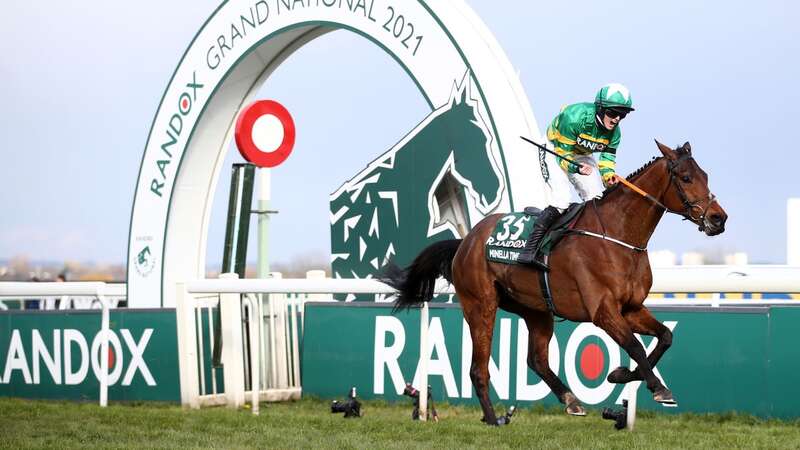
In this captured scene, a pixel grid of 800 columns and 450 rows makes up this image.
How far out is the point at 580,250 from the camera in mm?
5664

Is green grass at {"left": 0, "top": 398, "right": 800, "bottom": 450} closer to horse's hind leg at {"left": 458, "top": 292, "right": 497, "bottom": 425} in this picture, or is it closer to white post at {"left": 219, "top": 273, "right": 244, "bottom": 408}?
horse's hind leg at {"left": 458, "top": 292, "right": 497, "bottom": 425}

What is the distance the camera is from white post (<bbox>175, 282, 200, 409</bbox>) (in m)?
7.75

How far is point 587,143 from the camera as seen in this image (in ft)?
19.5

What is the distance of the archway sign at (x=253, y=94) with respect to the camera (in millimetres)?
8078

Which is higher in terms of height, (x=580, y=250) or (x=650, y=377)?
(x=580, y=250)

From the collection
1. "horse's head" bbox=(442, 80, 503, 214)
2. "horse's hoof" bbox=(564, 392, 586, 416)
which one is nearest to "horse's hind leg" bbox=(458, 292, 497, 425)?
"horse's hoof" bbox=(564, 392, 586, 416)

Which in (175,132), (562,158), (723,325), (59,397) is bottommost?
(59,397)

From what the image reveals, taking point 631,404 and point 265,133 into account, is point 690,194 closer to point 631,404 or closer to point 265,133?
point 631,404

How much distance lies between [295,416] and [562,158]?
2166 millimetres

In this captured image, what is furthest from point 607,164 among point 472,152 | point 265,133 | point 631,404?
point 265,133

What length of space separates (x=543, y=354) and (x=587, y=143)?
1158 mm

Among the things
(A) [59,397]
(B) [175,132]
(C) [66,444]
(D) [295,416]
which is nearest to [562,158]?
(D) [295,416]

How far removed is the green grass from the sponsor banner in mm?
1130

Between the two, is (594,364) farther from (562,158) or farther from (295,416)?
(295,416)
